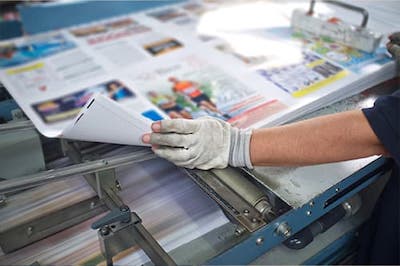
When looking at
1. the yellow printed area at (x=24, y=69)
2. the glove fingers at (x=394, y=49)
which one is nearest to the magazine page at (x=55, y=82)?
the yellow printed area at (x=24, y=69)

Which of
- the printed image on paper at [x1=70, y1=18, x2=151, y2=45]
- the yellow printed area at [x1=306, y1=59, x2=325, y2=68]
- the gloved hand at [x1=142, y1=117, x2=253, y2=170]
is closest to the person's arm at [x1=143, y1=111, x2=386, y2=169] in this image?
the gloved hand at [x1=142, y1=117, x2=253, y2=170]

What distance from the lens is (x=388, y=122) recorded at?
28.2 inches

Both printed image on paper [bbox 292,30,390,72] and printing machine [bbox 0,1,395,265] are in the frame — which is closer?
printing machine [bbox 0,1,395,265]

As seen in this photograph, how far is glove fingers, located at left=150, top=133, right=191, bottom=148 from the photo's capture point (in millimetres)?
775

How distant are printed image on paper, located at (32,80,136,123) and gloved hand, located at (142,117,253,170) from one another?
0.32 meters

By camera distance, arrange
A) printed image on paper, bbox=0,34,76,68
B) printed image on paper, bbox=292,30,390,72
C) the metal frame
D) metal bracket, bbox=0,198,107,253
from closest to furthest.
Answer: the metal frame
metal bracket, bbox=0,198,107,253
printed image on paper, bbox=292,30,390,72
printed image on paper, bbox=0,34,76,68

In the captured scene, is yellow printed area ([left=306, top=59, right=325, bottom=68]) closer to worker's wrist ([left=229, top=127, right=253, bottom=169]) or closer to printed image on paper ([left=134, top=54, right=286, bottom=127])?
printed image on paper ([left=134, top=54, right=286, bottom=127])

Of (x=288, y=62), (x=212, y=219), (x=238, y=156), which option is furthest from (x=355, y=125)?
(x=288, y=62)

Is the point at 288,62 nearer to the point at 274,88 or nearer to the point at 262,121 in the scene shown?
the point at 274,88

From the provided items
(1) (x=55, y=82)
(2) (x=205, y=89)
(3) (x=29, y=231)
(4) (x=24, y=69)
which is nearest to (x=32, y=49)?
(4) (x=24, y=69)

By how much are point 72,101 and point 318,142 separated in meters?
0.64

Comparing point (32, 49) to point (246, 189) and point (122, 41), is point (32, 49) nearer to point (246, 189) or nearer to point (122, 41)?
point (122, 41)

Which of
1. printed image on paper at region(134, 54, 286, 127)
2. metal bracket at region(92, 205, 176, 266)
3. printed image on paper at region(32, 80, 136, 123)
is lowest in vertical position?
metal bracket at region(92, 205, 176, 266)

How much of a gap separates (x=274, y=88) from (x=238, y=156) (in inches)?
13.5
